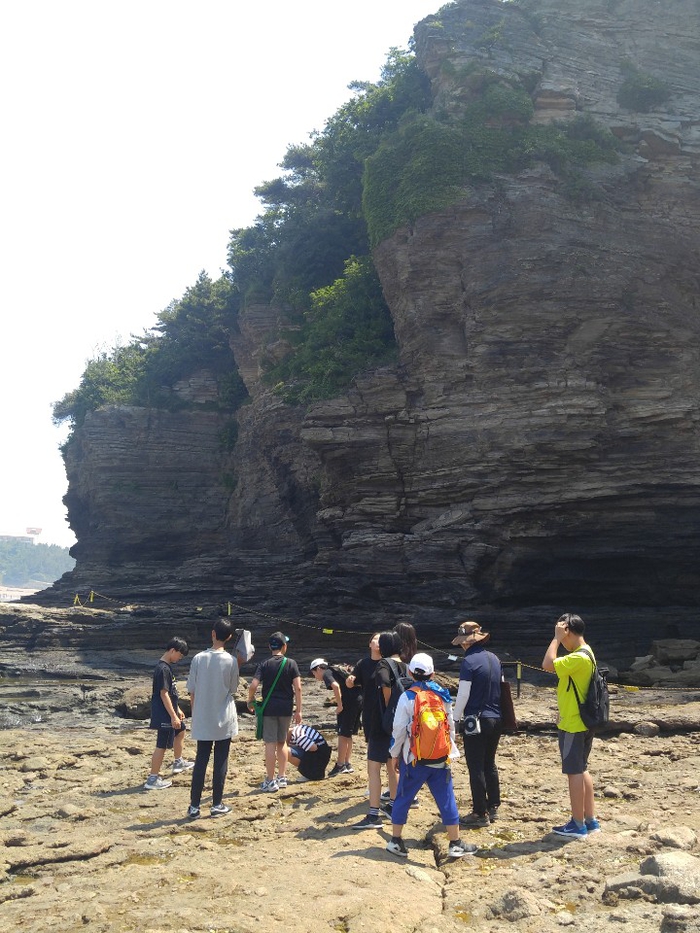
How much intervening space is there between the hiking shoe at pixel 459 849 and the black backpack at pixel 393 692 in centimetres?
103

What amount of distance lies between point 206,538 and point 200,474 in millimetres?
2899

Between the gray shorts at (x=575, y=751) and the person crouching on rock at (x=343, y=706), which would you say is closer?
the gray shorts at (x=575, y=751)

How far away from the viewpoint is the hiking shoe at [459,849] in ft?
18.9

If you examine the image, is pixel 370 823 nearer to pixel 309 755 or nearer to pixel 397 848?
pixel 397 848

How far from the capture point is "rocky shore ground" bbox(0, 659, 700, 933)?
469 centimetres

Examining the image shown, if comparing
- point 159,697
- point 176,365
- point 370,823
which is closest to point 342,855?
point 370,823

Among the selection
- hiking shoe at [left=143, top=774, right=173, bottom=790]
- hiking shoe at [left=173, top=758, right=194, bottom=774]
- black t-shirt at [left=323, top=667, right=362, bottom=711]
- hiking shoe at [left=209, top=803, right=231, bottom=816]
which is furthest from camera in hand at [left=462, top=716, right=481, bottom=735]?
hiking shoe at [left=173, top=758, right=194, bottom=774]

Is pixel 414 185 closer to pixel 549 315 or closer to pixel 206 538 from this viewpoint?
pixel 549 315

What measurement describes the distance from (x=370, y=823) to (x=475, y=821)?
2.92ft

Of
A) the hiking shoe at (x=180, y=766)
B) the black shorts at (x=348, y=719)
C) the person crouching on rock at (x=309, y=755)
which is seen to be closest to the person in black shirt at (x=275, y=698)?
the person crouching on rock at (x=309, y=755)

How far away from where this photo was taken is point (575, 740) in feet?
19.7

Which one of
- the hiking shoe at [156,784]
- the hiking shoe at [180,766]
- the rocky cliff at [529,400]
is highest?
the rocky cliff at [529,400]

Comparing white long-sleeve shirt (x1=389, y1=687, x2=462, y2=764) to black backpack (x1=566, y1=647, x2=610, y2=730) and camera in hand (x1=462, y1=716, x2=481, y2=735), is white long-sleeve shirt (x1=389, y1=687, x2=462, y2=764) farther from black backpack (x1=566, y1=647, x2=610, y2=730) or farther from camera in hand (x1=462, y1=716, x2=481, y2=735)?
black backpack (x1=566, y1=647, x2=610, y2=730)

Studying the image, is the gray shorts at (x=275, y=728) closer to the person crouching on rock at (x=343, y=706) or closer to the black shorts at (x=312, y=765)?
the black shorts at (x=312, y=765)
